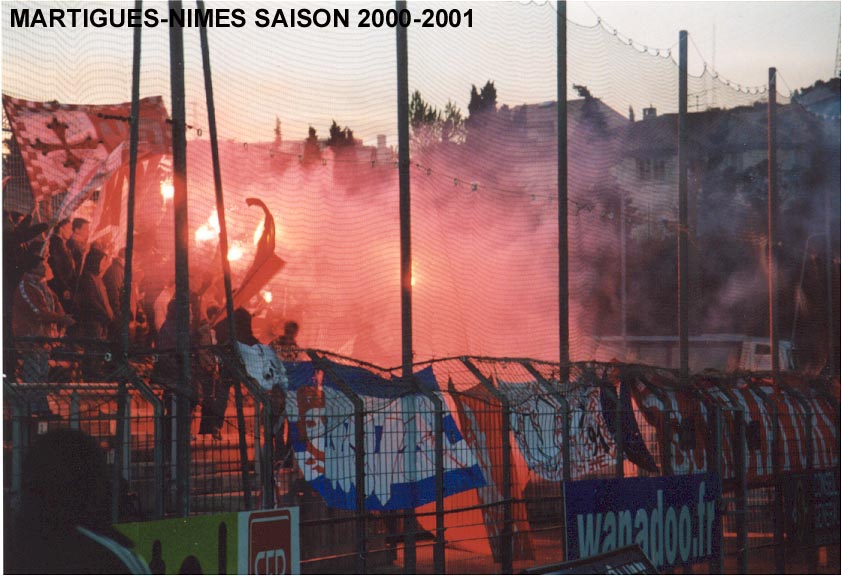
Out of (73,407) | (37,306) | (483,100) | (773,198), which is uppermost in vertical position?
(483,100)

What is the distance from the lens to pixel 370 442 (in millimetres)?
8102

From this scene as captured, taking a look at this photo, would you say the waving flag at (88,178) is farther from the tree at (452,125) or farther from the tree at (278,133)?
the tree at (452,125)

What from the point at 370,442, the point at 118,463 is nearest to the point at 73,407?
the point at 118,463

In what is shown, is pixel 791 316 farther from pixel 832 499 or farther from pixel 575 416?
pixel 575 416

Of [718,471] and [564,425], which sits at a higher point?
[564,425]

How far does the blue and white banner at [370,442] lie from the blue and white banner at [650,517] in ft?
3.23

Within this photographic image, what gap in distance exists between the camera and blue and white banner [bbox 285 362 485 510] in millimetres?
7602

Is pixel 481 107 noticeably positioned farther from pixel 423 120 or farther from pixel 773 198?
pixel 773 198

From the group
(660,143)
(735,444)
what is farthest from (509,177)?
(735,444)

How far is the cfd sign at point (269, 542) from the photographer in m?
6.02

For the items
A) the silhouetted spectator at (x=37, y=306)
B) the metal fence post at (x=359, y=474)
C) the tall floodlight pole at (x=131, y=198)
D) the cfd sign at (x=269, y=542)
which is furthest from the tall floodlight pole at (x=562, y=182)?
the cfd sign at (x=269, y=542)

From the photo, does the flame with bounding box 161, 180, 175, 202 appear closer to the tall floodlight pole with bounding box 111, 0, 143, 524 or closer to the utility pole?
the tall floodlight pole with bounding box 111, 0, 143, 524

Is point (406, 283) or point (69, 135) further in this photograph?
point (69, 135)

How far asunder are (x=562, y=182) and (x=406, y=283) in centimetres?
311
